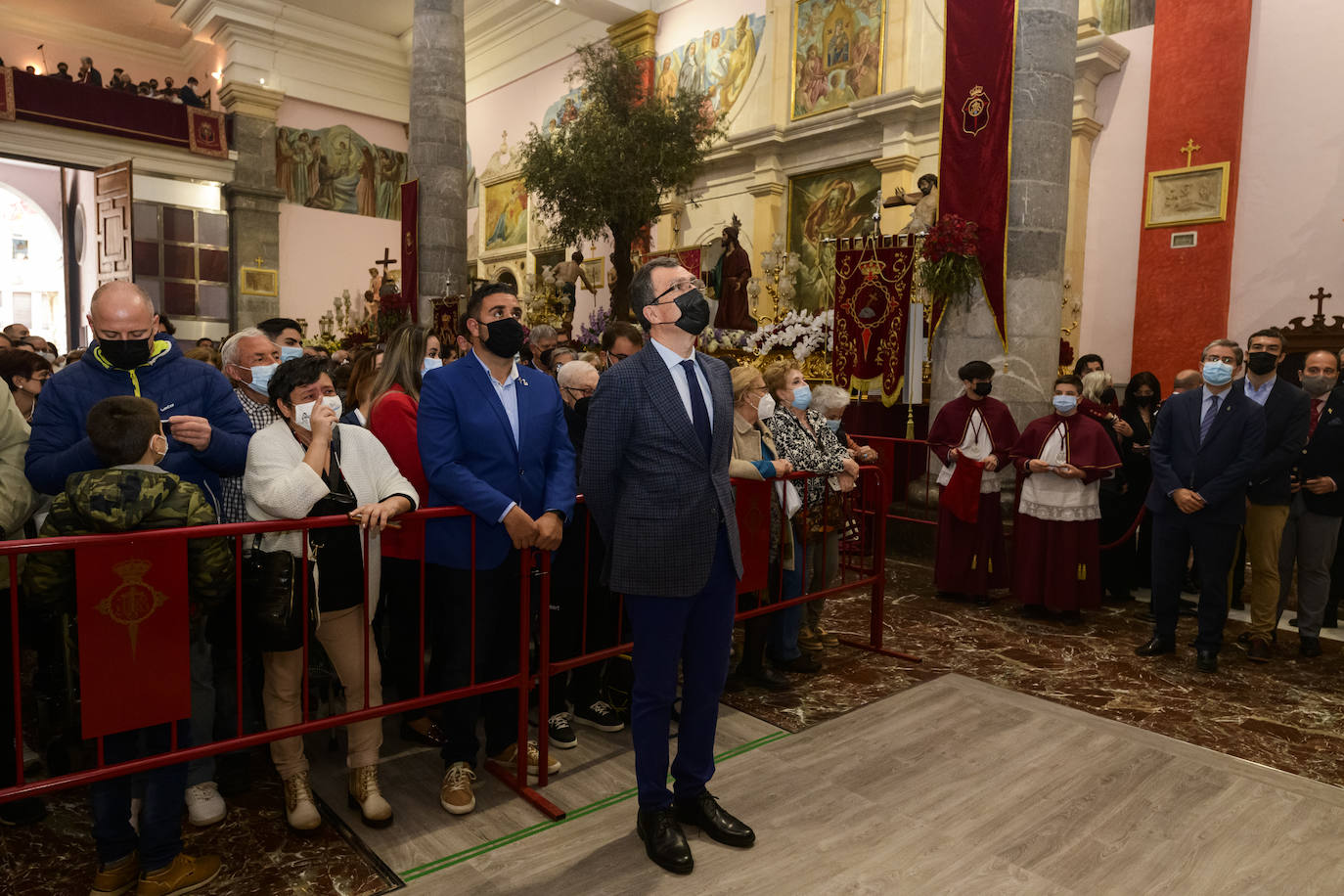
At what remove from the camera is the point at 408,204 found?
1146cm

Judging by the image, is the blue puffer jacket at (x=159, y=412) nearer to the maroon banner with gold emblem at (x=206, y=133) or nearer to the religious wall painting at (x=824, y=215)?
the religious wall painting at (x=824, y=215)

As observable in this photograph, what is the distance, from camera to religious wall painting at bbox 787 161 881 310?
12617 millimetres

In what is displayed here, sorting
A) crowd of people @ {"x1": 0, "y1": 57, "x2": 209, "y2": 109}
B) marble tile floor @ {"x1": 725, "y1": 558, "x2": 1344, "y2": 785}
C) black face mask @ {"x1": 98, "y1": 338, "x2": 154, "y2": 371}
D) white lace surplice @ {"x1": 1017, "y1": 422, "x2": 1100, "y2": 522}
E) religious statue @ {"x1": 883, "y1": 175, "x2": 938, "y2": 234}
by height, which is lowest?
marble tile floor @ {"x1": 725, "y1": 558, "x2": 1344, "y2": 785}

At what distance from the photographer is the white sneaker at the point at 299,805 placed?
Result: 2.98 m

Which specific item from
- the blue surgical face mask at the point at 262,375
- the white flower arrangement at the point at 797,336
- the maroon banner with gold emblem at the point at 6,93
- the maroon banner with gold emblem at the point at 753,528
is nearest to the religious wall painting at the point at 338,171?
the maroon banner with gold emblem at the point at 6,93

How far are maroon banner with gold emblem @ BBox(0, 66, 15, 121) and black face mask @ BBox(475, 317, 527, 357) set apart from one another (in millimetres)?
15297

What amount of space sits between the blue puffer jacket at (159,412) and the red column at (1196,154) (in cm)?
1028

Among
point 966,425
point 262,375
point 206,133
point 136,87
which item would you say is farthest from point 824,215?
point 136,87

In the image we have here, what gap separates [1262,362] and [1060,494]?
1.41m

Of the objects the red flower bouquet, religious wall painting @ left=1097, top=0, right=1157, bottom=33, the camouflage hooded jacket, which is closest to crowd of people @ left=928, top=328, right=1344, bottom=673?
the red flower bouquet

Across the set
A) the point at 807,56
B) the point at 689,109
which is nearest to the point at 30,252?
the point at 689,109

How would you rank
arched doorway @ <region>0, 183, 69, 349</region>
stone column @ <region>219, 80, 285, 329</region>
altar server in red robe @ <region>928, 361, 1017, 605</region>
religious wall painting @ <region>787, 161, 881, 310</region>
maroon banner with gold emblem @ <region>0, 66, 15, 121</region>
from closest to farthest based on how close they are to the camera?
altar server in red robe @ <region>928, 361, 1017, 605</region>, religious wall painting @ <region>787, 161, 881, 310</region>, maroon banner with gold emblem @ <region>0, 66, 15, 121</region>, stone column @ <region>219, 80, 285, 329</region>, arched doorway @ <region>0, 183, 69, 349</region>

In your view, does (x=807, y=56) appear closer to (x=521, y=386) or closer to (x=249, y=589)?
(x=521, y=386)

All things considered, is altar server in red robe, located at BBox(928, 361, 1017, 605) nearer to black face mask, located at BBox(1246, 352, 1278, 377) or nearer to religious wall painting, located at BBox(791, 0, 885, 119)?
black face mask, located at BBox(1246, 352, 1278, 377)
